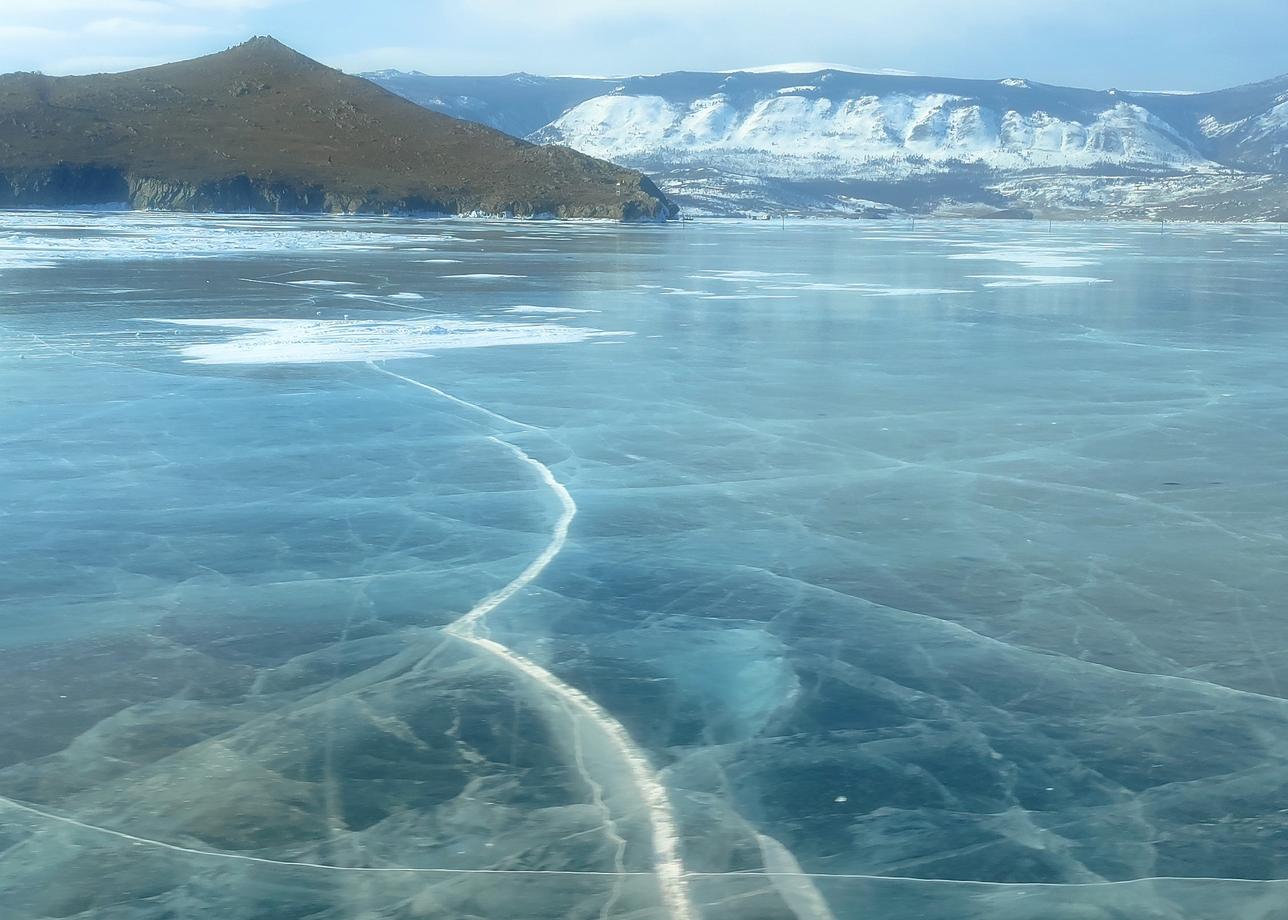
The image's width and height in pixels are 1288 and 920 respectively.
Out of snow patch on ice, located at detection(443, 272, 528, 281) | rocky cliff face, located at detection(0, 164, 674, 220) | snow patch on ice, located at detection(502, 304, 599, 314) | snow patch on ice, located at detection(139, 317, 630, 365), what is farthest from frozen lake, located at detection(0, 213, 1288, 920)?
rocky cliff face, located at detection(0, 164, 674, 220)

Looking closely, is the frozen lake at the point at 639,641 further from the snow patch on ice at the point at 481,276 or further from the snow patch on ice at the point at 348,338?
the snow patch on ice at the point at 481,276

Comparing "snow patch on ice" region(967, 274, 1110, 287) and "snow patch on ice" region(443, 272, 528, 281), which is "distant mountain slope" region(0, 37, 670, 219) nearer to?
"snow patch on ice" region(967, 274, 1110, 287)

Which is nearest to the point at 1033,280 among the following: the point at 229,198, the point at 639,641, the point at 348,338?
the point at 348,338

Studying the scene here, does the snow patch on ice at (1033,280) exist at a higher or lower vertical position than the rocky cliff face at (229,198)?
lower

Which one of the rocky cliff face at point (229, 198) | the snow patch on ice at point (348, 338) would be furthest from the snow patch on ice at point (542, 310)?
the rocky cliff face at point (229, 198)

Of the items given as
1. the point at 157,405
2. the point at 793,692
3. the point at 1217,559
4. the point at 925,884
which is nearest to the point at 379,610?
the point at 793,692

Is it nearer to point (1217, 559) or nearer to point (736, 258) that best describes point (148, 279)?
point (736, 258)

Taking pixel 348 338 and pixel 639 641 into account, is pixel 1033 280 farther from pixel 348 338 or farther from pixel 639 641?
pixel 639 641
